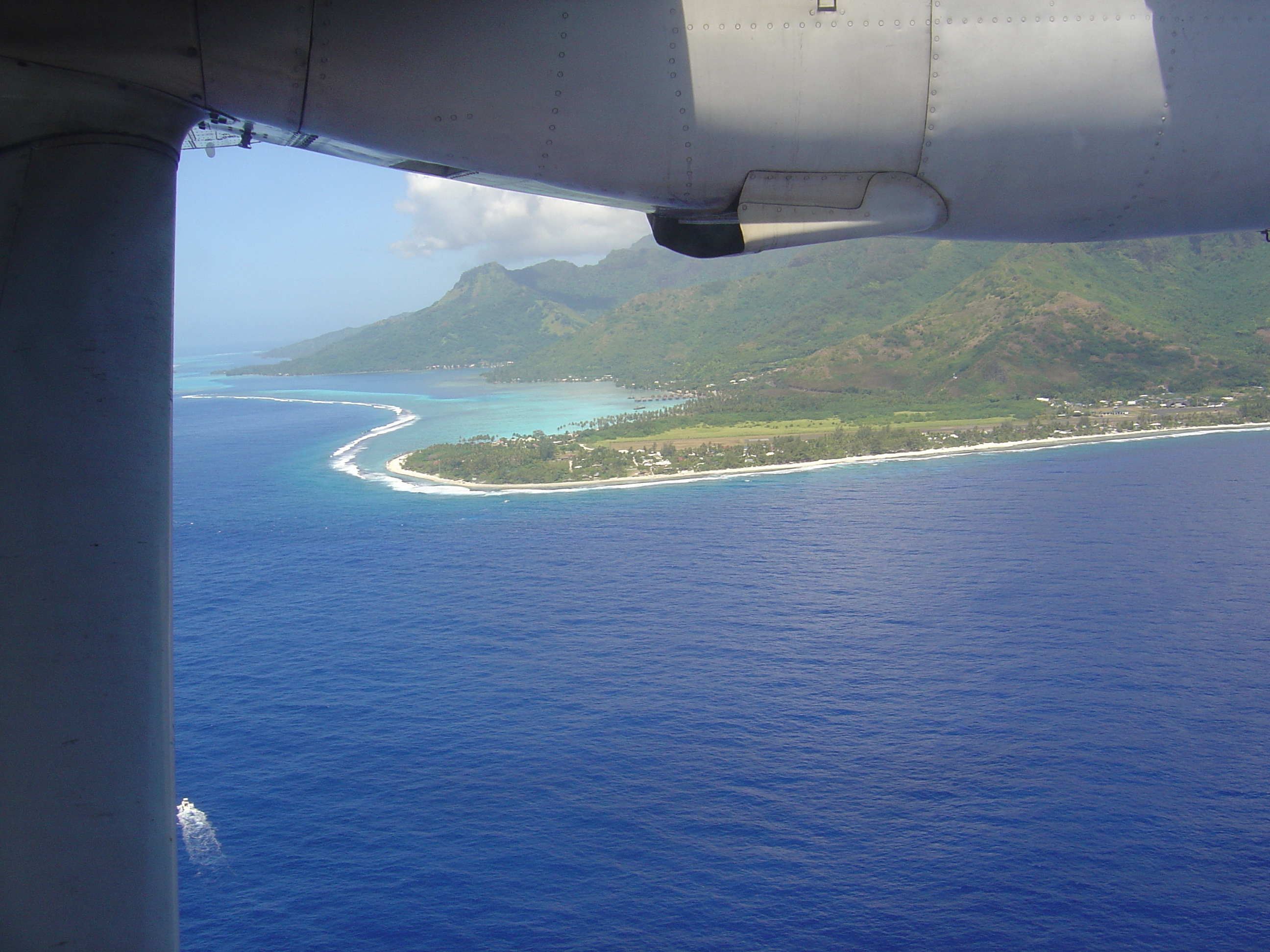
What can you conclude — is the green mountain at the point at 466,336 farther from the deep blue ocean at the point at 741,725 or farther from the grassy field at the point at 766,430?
the deep blue ocean at the point at 741,725

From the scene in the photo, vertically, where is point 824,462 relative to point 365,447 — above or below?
below

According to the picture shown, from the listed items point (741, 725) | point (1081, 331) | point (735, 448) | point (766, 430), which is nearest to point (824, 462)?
point (735, 448)

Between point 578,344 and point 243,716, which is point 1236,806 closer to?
point 243,716

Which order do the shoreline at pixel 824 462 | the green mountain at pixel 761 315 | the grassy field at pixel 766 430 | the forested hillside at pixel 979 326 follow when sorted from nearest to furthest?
the shoreline at pixel 824 462 → the grassy field at pixel 766 430 → the forested hillside at pixel 979 326 → the green mountain at pixel 761 315

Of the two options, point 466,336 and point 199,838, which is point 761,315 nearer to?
point 466,336

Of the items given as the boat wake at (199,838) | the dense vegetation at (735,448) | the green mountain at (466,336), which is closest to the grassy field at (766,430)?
the dense vegetation at (735,448)

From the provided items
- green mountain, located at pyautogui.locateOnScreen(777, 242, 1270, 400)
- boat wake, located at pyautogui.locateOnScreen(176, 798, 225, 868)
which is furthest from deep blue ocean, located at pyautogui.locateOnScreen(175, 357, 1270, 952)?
green mountain, located at pyautogui.locateOnScreen(777, 242, 1270, 400)
